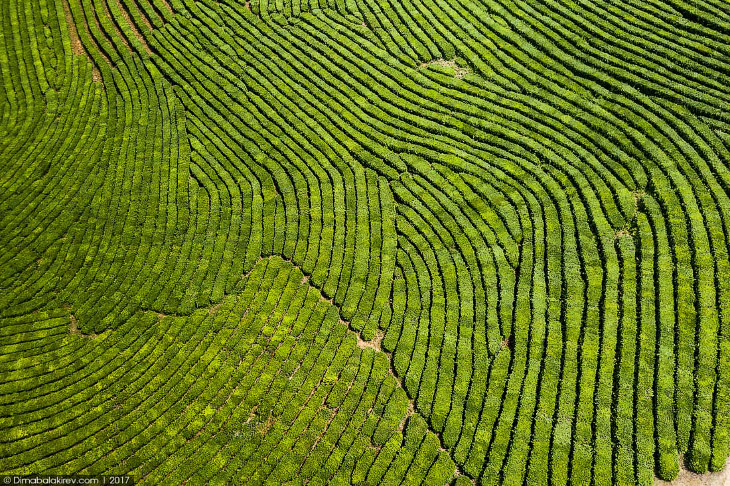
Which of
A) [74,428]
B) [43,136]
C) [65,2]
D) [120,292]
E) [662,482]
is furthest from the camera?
[65,2]

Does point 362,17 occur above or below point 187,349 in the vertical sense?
above

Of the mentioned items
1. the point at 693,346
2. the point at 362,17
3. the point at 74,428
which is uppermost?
the point at 362,17

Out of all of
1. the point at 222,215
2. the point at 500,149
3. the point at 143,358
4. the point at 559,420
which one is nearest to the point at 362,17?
the point at 500,149

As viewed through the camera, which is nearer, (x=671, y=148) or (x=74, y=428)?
(x=74, y=428)

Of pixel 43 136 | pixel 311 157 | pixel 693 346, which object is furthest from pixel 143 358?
pixel 693 346

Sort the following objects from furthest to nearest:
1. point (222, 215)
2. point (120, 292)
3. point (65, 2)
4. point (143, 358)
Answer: point (65, 2) → point (222, 215) → point (120, 292) → point (143, 358)

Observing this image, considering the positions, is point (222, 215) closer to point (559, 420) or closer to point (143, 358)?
point (143, 358)
